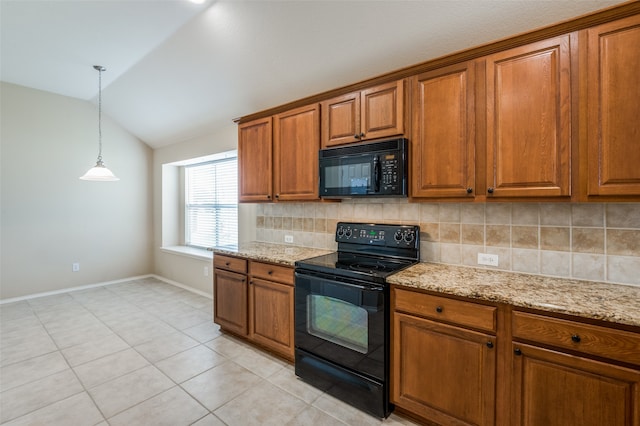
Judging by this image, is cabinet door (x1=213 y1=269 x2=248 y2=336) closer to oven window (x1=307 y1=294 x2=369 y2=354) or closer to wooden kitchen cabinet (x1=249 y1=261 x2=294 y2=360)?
wooden kitchen cabinet (x1=249 y1=261 x2=294 y2=360)

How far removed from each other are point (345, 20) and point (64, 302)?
4972 millimetres

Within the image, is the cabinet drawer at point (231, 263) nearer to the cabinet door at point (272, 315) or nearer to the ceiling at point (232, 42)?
the cabinet door at point (272, 315)

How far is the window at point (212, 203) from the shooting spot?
14.4 ft

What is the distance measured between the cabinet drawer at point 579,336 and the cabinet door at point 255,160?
2.25 metres

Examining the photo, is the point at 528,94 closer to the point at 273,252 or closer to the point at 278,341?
the point at 273,252

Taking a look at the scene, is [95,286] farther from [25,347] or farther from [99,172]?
[99,172]

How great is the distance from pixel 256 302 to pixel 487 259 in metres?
1.91

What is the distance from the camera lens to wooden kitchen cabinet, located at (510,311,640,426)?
1215 mm

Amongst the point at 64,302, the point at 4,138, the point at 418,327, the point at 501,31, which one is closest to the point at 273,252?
the point at 418,327

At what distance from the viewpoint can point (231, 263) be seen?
288 cm

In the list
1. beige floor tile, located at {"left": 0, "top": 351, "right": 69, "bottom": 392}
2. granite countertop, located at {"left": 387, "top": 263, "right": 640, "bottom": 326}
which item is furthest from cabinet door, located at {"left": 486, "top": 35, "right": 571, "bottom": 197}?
beige floor tile, located at {"left": 0, "top": 351, "right": 69, "bottom": 392}

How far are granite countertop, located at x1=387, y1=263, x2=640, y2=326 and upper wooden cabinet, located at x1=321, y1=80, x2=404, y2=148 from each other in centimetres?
102

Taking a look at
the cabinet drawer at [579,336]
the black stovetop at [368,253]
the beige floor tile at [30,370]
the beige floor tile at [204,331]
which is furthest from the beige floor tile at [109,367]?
the cabinet drawer at [579,336]

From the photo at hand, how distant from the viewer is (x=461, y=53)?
1.81 metres
